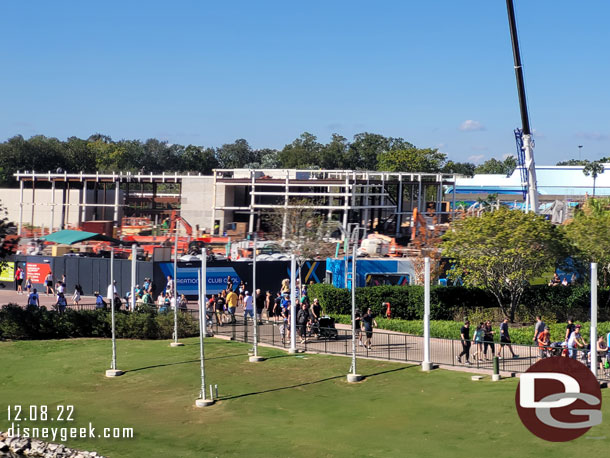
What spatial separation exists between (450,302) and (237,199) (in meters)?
46.0

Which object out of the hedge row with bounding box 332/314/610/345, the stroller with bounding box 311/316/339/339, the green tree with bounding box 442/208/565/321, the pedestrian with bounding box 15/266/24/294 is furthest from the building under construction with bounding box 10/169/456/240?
the stroller with bounding box 311/316/339/339

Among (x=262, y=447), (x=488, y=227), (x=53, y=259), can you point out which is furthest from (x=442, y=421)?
(x=53, y=259)

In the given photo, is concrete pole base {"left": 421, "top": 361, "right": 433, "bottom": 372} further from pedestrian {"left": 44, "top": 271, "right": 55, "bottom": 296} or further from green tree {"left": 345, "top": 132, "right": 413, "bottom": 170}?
green tree {"left": 345, "top": 132, "right": 413, "bottom": 170}

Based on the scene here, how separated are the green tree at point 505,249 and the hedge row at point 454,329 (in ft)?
7.24

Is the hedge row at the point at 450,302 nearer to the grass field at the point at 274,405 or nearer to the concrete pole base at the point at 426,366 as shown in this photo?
the grass field at the point at 274,405

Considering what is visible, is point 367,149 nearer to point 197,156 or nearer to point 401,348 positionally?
point 197,156

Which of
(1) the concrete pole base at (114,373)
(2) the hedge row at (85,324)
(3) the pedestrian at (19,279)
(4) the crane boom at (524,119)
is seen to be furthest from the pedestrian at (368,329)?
(3) the pedestrian at (19,279)

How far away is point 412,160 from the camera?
5349 inches

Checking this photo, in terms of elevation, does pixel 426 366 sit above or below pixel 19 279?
below

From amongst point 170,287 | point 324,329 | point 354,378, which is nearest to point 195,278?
point 170,287

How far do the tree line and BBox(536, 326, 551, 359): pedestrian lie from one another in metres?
103

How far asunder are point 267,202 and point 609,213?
1707 inches

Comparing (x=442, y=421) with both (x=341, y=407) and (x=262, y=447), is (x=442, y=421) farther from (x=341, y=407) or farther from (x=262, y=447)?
(x=262, y=447)

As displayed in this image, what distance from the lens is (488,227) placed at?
A: 37375 mm
